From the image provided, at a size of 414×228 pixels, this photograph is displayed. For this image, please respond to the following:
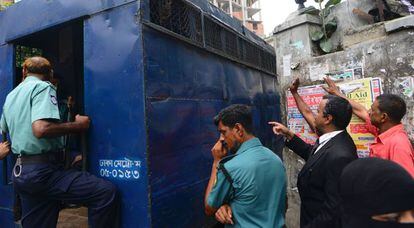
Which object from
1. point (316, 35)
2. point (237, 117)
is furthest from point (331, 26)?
point (237, 117)

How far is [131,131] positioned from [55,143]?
738 millimetres

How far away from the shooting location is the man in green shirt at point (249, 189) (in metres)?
1.72

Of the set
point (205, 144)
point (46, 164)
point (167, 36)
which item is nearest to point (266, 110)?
point (205, 144)

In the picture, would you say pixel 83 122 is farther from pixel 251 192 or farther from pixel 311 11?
pixel 311 11

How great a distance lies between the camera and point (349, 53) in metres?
3.30

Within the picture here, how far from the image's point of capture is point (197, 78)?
123 inches

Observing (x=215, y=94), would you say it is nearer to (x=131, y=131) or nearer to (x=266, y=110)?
(x=131, y=131)

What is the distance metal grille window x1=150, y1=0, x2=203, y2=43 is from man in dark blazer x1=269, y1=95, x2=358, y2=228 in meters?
1.59

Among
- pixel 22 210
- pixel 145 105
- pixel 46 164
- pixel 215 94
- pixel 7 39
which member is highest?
pixel 7 39

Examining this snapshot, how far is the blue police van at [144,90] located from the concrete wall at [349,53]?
979 millimetres

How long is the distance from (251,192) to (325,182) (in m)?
0.62

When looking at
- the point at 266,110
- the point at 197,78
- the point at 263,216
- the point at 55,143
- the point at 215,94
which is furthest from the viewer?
the point at 266,110

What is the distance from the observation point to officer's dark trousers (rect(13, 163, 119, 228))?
2.31 m

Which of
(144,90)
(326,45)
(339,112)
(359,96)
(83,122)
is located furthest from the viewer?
(326,45)
